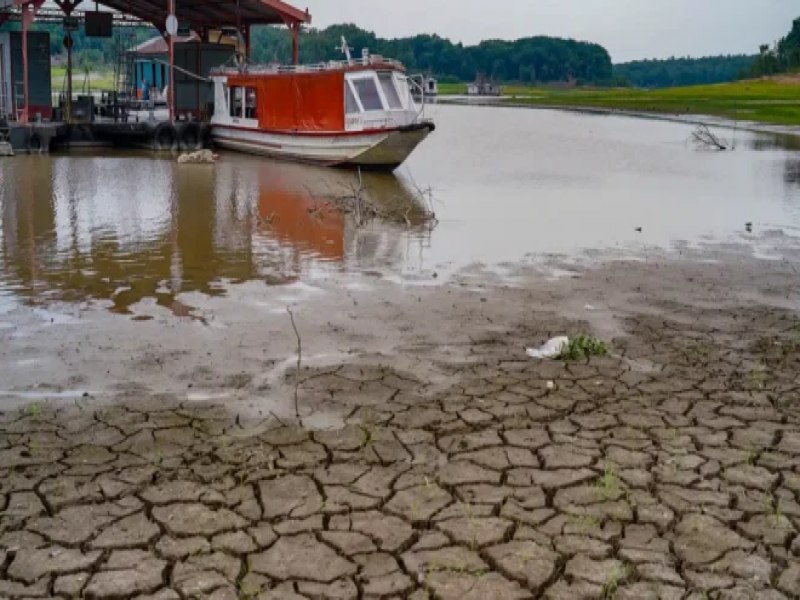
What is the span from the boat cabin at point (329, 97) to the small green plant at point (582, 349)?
1462 centimetres

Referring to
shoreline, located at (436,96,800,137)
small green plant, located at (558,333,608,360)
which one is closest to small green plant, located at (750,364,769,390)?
small green plant, located at (558,333,608,360)

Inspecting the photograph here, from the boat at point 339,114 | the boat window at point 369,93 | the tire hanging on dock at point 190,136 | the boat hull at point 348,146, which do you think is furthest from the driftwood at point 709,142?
the tire hanging on dock at point 190,136

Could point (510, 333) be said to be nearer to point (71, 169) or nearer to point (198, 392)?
point (198, 392)

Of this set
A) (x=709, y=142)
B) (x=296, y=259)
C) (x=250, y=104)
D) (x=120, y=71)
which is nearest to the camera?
(x=296, y=259)

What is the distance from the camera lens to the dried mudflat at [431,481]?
3838mm

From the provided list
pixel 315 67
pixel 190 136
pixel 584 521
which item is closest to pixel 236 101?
pixel 190 136

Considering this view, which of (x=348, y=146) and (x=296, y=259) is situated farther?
(x=348, y=146)

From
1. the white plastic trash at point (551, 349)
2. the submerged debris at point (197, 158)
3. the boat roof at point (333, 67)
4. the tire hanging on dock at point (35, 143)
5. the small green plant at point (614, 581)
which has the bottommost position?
the small green plant at point (614, 581)

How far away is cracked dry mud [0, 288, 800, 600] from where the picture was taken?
3.82m

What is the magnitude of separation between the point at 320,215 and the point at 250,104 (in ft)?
41.3

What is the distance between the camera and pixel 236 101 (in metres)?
26.4

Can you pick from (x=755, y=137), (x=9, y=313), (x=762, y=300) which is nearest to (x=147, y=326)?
(x=9, y=313)

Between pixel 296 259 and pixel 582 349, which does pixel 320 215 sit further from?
pixel 582 349

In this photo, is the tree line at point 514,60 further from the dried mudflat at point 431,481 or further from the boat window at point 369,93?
the dried mudflat at point 431,481
